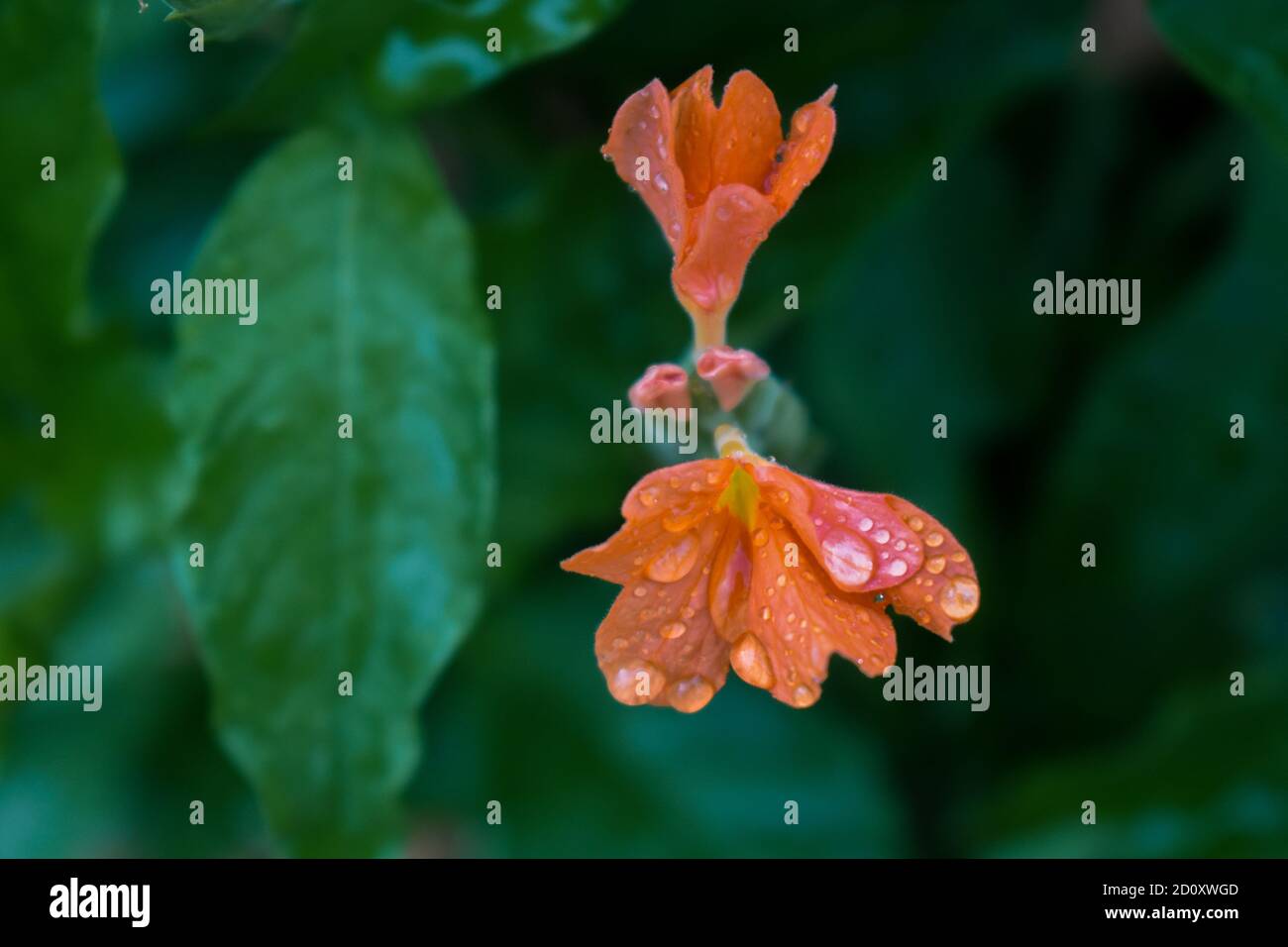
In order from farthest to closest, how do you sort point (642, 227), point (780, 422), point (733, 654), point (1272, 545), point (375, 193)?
point (1272, 545) → point (642, 227) → point (375, 193) → point (780, 422) → point (733, 654)

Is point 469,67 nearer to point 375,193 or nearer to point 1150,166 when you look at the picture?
point 375,193

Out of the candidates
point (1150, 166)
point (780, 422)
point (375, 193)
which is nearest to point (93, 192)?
point (375, 193)

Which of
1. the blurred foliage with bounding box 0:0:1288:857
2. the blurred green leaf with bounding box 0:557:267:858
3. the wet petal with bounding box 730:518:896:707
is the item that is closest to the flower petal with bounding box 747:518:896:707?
the wet petal with bounding box 730:518:896:707

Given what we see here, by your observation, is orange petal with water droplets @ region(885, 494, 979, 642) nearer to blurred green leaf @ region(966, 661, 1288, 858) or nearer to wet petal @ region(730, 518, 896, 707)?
wet petal @ region(730, 518, 896, 707)
